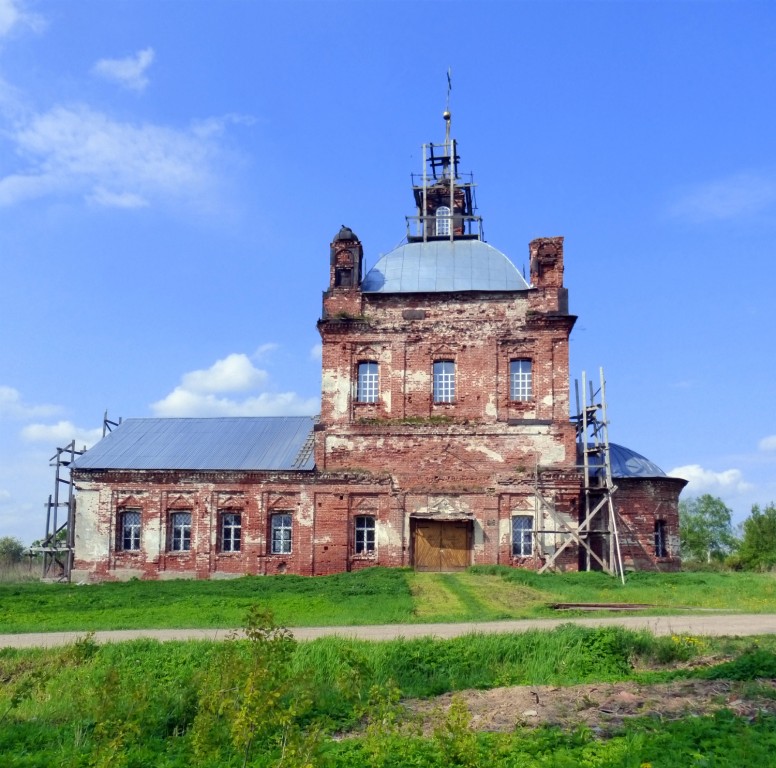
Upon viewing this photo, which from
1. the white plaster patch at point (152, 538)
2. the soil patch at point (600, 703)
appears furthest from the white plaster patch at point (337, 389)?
the soil patch at point (600, 703)

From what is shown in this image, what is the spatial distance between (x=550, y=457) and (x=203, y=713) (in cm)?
2098

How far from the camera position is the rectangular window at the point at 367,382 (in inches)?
1112

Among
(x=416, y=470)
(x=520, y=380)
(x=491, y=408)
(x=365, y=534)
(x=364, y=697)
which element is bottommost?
(x=364, y=697)

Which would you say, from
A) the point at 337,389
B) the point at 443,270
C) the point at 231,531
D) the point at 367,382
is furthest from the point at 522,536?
the point at 231,531

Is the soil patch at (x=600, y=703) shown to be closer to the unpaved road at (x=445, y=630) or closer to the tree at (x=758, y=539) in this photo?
the unpaved road at (x=445, y=630)

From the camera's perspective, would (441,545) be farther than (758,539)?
No

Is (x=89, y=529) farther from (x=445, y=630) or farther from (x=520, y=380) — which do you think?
(x=445, y=630)

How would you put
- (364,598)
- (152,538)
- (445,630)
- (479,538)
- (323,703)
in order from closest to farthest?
(323,703), (445,630), (364,598), (479,538), (152,538)

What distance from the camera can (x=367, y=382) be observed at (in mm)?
28359

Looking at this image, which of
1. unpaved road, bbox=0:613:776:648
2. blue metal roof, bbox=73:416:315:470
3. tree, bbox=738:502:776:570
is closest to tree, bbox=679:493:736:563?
tree, bbox=738:502:776:570

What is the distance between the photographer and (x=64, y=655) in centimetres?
1161

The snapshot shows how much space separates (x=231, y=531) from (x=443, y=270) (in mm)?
12148

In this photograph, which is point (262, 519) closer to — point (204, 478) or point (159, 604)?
point (204, 478)

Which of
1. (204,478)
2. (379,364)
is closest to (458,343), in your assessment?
(379,364)
